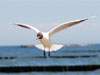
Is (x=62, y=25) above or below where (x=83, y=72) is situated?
above

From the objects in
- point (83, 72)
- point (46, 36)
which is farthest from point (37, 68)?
point (46, 36)

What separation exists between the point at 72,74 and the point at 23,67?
951cm

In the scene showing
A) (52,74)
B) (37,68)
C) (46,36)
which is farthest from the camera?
(46,36)

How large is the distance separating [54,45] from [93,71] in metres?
21.4

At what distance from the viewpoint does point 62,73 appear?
2923 inches

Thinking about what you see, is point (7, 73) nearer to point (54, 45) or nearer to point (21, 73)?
point (21, 73)

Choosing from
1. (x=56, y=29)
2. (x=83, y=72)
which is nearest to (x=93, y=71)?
(x=83, y=72)

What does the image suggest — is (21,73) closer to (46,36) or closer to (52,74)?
(52,74)

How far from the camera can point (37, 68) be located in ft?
261

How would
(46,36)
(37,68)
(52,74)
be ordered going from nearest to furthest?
(52,74)
(37,68)
(46,36)

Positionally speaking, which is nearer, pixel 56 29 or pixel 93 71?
pixel 93 71

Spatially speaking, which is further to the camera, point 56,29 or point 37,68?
point 56,29

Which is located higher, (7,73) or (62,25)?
(62,25)

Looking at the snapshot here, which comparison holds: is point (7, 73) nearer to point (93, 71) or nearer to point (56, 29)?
point (93, 71)
